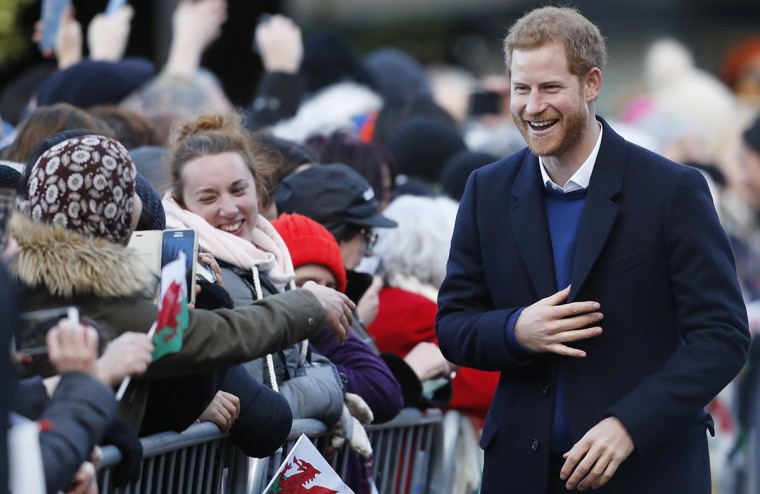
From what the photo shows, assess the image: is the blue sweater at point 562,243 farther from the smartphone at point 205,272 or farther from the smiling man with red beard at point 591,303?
the smartphone at point 205,272

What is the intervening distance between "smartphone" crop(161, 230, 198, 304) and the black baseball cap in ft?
6.91

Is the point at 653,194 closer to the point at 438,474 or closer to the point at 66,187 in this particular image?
the point at 66,187

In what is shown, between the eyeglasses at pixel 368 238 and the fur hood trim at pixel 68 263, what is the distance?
2503 mm

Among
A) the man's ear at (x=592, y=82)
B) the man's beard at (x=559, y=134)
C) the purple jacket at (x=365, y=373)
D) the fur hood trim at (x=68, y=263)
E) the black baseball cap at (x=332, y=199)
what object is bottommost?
the purple jacket at (x=365, y=373)

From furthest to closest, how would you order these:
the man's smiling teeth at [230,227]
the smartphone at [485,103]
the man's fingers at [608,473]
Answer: the smartphone at [485,103] → the man's smiling teeth at [230,227] → the man's fingers at [608,473]

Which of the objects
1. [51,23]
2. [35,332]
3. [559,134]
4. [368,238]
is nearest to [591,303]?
[559,134]

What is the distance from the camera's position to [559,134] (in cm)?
463

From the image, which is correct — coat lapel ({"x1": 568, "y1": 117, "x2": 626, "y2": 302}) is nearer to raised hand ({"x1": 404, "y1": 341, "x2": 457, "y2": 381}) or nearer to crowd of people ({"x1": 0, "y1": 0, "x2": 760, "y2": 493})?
crowd of people ({"x1": 0, "y1": 0, "x2": 760, "y2": 493})

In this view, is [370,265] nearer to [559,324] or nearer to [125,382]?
[559,324]

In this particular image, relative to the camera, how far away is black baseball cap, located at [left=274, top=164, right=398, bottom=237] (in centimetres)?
628

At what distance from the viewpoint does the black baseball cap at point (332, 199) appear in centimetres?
628

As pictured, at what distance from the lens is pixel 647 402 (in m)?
4.38

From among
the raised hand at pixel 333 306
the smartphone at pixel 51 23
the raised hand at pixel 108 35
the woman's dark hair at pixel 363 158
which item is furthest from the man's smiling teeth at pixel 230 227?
the raised hand at pixel 108 35

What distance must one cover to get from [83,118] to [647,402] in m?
2.97
